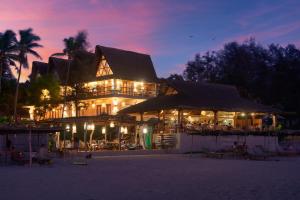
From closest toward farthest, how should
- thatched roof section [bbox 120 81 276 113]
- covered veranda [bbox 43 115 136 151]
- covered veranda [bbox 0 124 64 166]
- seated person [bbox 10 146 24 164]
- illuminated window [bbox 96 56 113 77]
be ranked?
seated person [bbox 10 146 24 164] → covered veranda [bbox 0 124 64 166] → covered veranda [bbox 43 115 136 151] → thatched roof section [bbox 120 81 276 113] → illuminated window [bbox 96 56 113 77]

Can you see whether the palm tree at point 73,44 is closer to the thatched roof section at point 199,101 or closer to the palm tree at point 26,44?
the palm tree at point 26,44

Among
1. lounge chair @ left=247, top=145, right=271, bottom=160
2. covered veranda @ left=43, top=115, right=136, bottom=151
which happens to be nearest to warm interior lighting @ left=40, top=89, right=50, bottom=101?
covered veranda @ left=43, top=115, right=136, bottom=151

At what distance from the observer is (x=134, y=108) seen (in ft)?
139

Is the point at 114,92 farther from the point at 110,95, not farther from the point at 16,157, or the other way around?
the point at 16,157

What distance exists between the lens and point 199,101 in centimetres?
4031

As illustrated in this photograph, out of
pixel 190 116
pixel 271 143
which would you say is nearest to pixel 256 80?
pixel 190 116

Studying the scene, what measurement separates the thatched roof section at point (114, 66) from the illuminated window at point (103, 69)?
14.1 inches

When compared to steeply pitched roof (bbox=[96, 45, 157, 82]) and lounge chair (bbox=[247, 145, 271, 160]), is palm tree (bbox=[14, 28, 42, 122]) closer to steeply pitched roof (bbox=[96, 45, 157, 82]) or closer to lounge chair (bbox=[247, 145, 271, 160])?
steeply pitched roof (bbox=[96, 45, 157, 82])

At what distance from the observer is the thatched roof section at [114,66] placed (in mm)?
47750

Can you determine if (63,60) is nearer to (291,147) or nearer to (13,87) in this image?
(13,87)

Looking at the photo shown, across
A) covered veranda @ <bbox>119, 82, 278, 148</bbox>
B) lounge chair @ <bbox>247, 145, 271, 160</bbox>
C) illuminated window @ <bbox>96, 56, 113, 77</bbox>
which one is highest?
illuminated window @ <bbox>96, 56, 113, 77</bbox>

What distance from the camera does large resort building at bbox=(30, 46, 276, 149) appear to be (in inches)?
1564

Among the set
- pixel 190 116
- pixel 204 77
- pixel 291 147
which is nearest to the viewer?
pixel 291 147

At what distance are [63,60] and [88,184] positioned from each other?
4103cm
